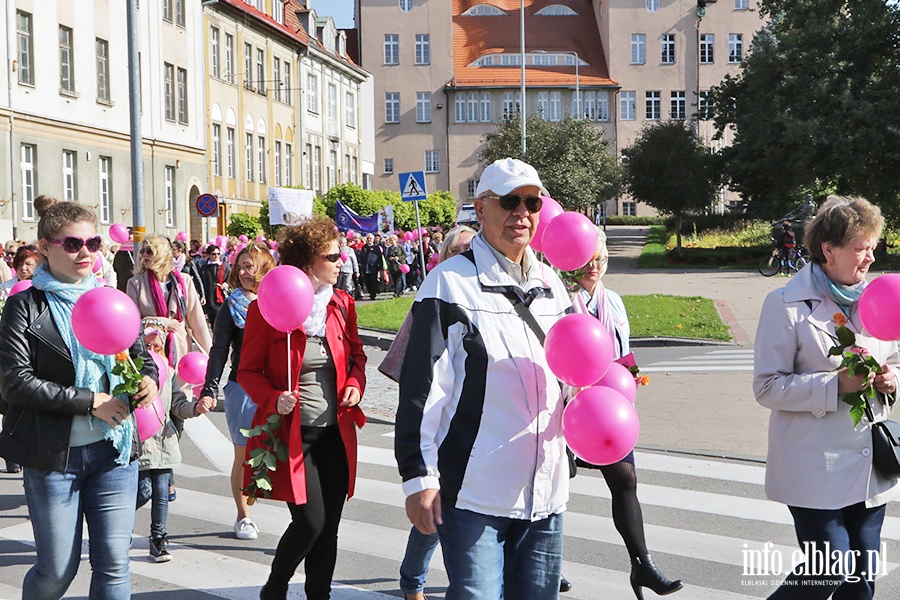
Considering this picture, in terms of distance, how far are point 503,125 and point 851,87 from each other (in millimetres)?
18300

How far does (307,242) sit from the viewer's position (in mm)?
5465

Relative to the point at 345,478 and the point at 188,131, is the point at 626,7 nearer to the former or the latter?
the point at 188,131

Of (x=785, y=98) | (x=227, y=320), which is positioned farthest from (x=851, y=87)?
(x=227, y=320)

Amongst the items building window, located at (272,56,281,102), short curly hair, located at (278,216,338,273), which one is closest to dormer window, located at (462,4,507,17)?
building window, located at (272,56,281,102)

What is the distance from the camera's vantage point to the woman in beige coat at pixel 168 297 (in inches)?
332

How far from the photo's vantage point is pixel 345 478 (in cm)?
518

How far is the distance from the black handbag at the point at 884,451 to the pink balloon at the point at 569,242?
1.20 metres

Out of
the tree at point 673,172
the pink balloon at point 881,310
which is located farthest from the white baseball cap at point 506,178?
the tree at point 673,172

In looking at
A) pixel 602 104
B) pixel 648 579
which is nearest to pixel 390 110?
pixel 602 104

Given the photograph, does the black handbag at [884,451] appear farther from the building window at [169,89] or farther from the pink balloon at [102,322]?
the building window at [169,89]

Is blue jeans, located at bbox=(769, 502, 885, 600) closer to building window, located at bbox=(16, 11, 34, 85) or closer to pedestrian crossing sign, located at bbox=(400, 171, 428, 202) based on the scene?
pedestrian crossing sign, located at bbox=(400, 171, 428, 202)

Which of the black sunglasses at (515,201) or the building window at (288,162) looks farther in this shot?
the building window at (288,162)

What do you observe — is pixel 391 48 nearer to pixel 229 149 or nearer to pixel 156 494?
pixel 229 149

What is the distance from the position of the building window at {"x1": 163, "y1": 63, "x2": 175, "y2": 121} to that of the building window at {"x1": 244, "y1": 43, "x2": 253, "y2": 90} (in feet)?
27.1
